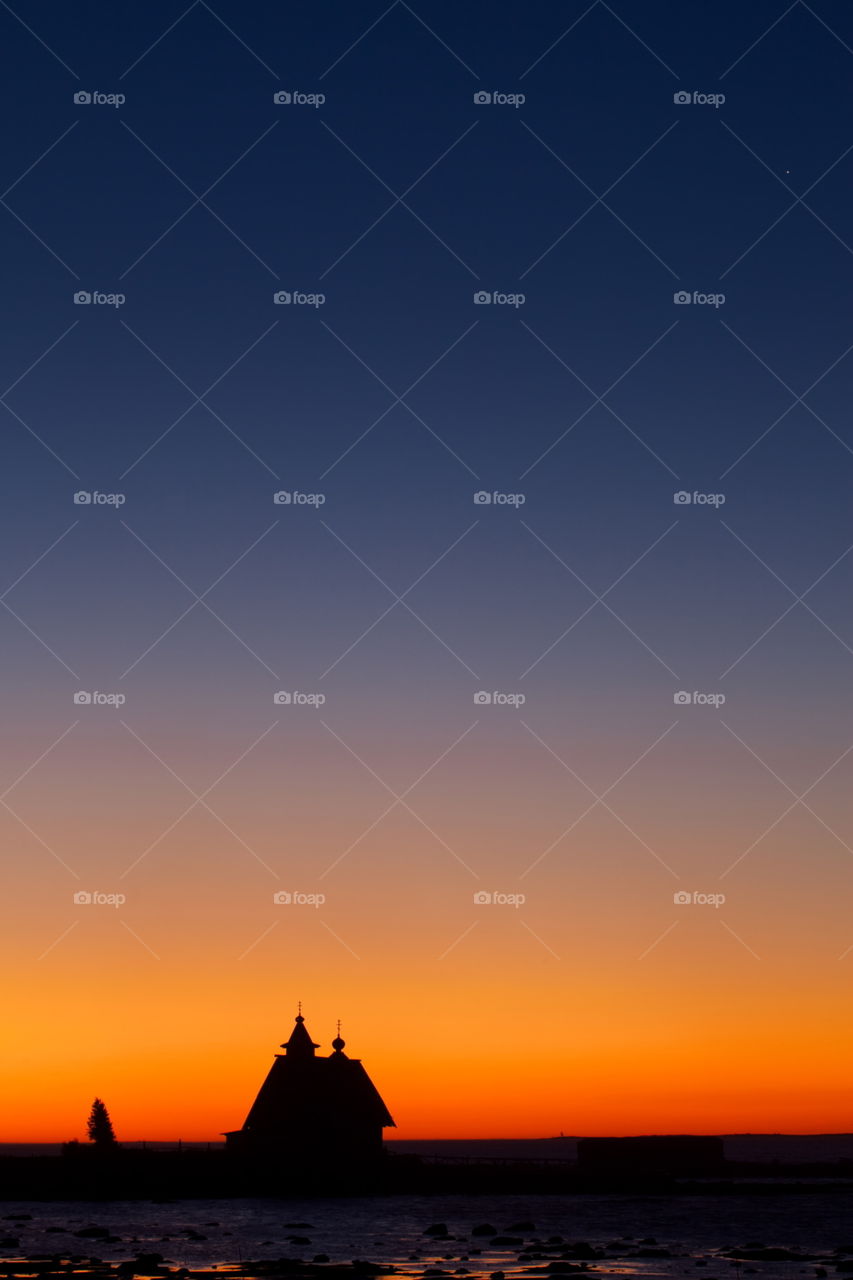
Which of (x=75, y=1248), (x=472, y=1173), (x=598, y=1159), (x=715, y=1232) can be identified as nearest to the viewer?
(x=75, y=1248)

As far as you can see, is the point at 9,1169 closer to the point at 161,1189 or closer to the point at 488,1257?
the point at 161,1189

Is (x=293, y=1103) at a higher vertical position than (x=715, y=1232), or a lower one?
higher

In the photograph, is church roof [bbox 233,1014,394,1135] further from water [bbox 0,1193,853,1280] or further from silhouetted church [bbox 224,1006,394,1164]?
water [bbox 0,1193,853,1280]

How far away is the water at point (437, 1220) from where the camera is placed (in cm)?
5531

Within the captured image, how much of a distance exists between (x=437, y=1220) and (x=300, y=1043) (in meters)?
16.2

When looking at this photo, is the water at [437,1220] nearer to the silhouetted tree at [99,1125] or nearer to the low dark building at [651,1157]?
the silhouetted tree at [99,1125]

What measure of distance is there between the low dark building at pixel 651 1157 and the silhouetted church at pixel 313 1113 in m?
38.0

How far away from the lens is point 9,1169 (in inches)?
3425

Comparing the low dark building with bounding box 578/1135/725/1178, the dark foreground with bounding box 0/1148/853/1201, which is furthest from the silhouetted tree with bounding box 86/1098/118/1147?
the low dark building with bounding box 578/1135/725/1178

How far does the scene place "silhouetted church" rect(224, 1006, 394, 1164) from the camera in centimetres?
8459

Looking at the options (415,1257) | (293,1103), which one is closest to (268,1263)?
(415,1257)

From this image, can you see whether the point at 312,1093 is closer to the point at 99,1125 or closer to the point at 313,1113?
the point at 313,1113

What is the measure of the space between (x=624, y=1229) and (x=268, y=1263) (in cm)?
2517

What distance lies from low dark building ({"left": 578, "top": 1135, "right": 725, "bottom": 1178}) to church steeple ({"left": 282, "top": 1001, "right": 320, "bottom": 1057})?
130 feet
